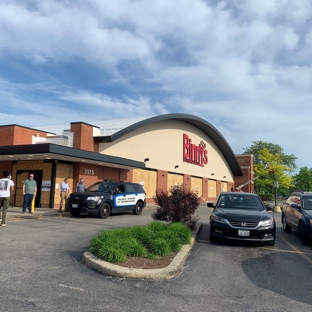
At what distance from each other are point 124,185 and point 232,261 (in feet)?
33.0

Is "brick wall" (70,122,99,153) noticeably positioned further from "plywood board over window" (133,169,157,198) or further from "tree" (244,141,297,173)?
"tree" (244,141,297,173)

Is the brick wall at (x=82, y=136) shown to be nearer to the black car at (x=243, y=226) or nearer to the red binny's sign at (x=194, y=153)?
the black car at (x=243, y=226)

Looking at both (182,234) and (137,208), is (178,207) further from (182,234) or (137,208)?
(137,208)

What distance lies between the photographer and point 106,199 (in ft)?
49.4

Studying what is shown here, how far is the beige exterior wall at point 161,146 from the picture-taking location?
26.1 m

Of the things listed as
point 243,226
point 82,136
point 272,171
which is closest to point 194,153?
point 82,136

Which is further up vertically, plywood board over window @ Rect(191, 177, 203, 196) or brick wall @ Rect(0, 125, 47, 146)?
brick wall @ Rect(0, 125, 47, 146)

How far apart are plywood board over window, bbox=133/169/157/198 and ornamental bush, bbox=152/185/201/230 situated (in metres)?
16.9

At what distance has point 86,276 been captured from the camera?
5512mm

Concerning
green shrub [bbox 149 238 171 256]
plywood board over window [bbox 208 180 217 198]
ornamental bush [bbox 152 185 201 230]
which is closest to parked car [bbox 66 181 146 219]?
ornamental bush [bbox 152 185 201 230]

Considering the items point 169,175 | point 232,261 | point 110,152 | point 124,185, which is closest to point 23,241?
point 232,261

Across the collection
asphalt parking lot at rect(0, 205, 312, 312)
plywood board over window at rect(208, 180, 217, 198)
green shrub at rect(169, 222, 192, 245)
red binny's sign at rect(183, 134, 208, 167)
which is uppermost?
red binny's sign at rect(183, 134, 208, 167)

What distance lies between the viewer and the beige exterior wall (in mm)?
26094

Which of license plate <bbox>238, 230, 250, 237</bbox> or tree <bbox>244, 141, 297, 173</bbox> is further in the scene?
tree <bbox>244, 141, 297, 173</bbox>
